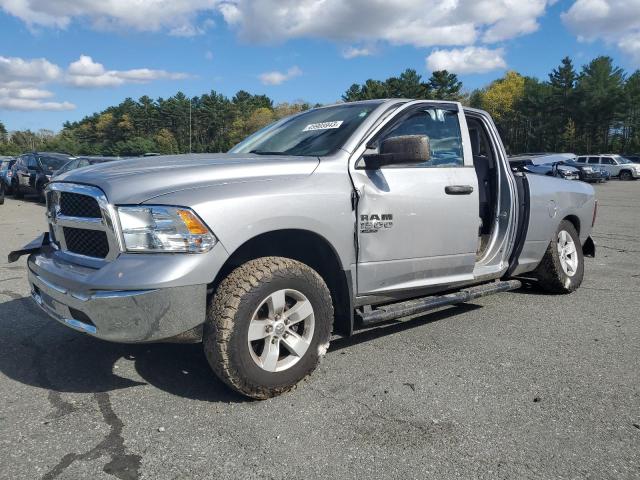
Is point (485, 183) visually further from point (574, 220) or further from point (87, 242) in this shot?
point (87, 242)

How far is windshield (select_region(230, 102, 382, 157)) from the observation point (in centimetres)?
374

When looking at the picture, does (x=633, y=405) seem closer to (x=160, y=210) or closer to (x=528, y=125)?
(x=160, y=210)

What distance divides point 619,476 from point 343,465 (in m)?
1.26

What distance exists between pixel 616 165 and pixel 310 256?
44.1m

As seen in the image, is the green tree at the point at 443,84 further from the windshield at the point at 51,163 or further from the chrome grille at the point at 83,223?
the chrome grille at the point at 83,223

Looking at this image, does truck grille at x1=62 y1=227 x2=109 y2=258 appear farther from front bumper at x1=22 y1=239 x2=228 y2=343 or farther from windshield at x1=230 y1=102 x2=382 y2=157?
windshield at x1=230 y1=102 x2=382 y2=157

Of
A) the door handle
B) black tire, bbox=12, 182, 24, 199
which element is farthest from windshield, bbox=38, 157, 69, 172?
the door handle

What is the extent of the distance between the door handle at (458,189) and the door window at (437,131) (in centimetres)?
19

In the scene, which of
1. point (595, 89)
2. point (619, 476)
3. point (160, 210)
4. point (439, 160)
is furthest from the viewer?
point (595, 89)

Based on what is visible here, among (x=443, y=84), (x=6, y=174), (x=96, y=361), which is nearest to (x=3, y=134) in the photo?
(x=443, y=84)

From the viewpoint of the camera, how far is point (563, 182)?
577 cm

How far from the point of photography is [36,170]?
17.2m

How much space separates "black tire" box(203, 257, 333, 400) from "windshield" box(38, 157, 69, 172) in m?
16.1

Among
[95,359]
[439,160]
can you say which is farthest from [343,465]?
[439,160]
